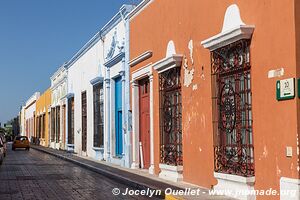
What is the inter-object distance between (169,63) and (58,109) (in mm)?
31074

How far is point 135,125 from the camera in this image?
64.1 ft

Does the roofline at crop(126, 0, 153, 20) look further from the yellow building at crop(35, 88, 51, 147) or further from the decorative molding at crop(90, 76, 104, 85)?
the yellow building at crop(35, 88, 51, 147)

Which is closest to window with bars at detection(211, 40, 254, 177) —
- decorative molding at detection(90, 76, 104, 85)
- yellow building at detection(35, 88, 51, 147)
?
decorative molding at detection(90, 76, 104, 85)

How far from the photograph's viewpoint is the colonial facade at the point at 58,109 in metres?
40.8

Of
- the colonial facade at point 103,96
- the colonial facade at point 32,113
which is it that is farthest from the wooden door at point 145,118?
the colonial facade at point 32,113

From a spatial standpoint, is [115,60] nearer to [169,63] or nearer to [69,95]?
[169,63]

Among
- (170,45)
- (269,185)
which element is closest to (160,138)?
(170,45)

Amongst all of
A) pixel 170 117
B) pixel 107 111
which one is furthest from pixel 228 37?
pixel 107 111

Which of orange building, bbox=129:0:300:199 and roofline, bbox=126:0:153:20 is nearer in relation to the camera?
orange building, bbox=129:0:300:199

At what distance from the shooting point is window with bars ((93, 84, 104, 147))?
26.0 meters

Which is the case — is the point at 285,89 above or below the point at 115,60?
below

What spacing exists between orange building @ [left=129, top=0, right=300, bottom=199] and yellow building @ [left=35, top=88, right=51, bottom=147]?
36632mm

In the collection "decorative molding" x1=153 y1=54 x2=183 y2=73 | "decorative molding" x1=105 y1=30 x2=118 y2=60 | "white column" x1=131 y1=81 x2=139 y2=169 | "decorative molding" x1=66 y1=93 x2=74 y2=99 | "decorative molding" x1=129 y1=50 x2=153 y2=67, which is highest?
"decorative molding" x1=105 y1=30 x2=118 y2=60

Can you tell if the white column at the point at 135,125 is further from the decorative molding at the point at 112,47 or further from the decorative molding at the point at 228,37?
the decorative molding at the point at 228,37
